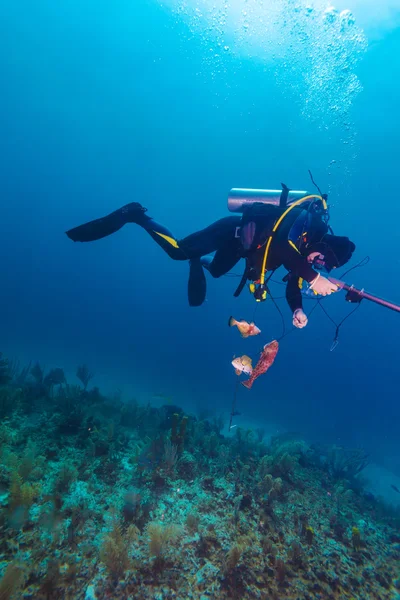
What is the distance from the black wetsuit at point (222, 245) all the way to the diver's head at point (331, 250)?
0.17 meters

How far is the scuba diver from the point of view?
147 inches

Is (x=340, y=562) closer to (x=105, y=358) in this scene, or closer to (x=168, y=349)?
(x=105, y=358)

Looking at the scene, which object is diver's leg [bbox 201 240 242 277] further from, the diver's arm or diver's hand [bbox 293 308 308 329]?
diver's hand [bbox 293 308 308 329]

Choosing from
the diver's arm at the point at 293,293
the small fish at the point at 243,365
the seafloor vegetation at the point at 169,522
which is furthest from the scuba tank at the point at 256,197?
the seafloor vegetation at the point at 169,522

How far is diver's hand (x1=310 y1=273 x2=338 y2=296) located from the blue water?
17.5m

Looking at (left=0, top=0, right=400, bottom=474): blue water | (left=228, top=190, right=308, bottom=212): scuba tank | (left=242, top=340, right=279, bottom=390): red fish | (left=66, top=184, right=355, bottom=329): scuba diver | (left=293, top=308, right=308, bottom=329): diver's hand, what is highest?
(left=0, top=0, right=400, bottom=474): blue water

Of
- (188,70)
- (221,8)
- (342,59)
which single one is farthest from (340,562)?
(188,70)

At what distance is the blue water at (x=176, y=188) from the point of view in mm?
27828

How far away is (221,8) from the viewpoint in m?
22.5

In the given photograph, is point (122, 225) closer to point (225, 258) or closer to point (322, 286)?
point (225, 258)

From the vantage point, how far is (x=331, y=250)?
12.0 feet

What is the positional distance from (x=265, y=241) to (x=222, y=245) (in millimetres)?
1219

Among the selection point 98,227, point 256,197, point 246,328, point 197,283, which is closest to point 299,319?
point 246,328

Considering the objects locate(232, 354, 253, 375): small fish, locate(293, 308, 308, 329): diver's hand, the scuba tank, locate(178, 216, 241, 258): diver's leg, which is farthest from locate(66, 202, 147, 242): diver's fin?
locate(293, 308, 308, 329): diver's hand
